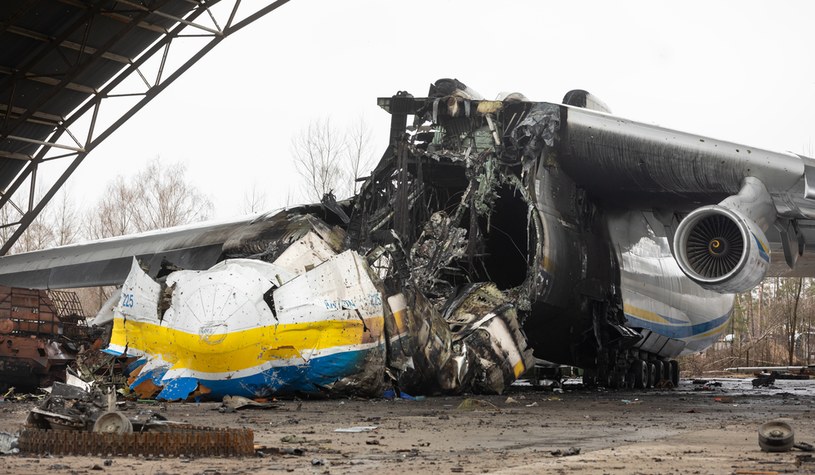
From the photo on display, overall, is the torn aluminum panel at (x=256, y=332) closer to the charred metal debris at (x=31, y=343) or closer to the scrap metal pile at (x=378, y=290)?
the scrap metal pile at (x=378, y=290)

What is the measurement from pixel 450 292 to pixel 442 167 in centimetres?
204

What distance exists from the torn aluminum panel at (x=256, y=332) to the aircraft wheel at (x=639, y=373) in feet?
25.8

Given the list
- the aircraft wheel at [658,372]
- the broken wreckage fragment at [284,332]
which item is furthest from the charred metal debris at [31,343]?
the aircraft wheel at [658,372]

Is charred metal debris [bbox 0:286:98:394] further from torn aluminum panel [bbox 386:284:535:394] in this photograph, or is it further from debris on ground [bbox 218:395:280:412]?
torn aluminum panel [bbox 386:284:535:394]

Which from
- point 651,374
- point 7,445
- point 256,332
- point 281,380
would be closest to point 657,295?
point 651,374

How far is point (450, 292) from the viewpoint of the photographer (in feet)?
47.0

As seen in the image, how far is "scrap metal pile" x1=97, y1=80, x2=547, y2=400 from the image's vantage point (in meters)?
11.0

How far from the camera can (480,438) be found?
720cm

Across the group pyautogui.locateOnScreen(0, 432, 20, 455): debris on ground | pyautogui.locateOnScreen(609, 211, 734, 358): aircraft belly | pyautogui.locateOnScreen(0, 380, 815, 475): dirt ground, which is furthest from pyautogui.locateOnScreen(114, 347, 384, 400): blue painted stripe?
pyautogui.locateOnScreen(609, 211, 734, 358): aircraft belly

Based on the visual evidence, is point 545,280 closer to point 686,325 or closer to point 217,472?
point 686,325

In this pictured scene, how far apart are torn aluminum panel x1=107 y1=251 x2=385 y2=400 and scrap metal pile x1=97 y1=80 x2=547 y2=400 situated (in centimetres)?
2

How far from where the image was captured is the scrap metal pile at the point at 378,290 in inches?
434

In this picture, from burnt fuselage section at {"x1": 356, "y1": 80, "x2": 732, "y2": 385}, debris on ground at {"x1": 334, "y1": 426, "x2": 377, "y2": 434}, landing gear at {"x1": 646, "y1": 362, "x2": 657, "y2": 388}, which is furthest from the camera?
landing gear at {"x1": 646, "y1": 362, "x2": 657, "y2": 388}

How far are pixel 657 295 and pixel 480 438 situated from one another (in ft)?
36.9
